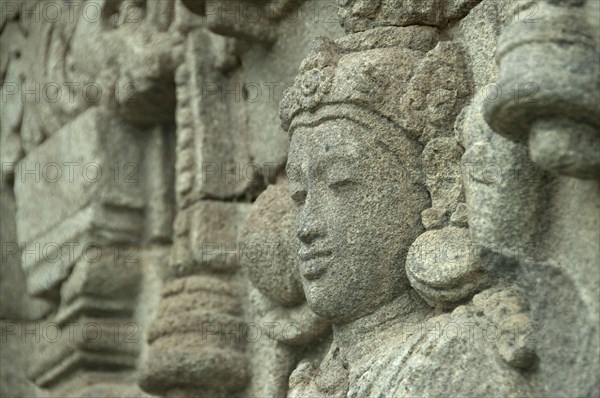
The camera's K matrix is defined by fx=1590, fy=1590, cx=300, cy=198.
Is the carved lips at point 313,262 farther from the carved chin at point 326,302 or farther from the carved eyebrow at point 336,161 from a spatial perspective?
the carved eyebrow at point 336,161

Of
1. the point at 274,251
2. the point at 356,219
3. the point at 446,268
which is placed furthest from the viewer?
the point at 274,251

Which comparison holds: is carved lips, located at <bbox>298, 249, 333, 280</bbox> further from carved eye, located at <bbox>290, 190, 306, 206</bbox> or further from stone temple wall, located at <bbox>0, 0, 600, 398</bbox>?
carved eye, located at <bbox>290, 190, 306, 206</bbox>

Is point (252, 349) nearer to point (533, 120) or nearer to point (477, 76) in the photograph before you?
point (477, 76)

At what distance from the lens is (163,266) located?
5.46 m

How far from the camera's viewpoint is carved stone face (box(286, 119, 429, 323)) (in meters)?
4.02

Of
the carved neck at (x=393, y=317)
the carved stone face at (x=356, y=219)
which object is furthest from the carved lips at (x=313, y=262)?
the carved neck at (x=393, y=317)

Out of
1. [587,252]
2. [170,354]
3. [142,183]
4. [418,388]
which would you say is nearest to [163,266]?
[142,183]

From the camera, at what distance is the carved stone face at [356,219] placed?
402cm

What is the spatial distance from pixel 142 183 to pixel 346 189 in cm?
167

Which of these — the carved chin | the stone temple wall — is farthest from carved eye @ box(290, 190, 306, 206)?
the carved chin

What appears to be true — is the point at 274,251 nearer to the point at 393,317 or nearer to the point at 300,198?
the point at 300,198

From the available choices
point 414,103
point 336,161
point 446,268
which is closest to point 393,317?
point 446,268

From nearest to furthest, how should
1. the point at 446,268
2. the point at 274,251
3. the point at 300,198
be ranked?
1. the point at 446,268
2. the point at 300,198
3. the point at 274,251

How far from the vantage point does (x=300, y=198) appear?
4223 millimetres
